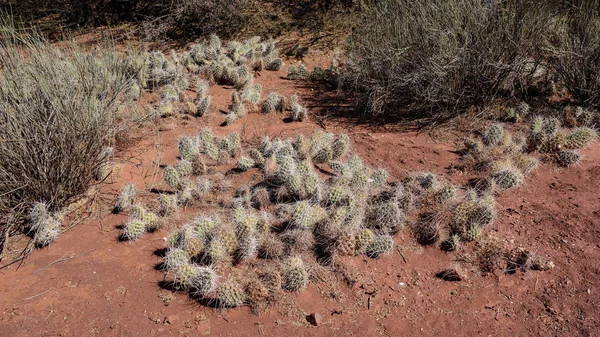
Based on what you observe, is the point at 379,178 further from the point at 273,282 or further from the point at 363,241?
the point at 273,282

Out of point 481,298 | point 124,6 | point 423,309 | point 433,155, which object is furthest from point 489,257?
point 124,6

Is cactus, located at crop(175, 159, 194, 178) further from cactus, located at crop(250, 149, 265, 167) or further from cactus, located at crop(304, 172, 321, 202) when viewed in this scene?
cactus, located at crop(304, 172, 321, 202)

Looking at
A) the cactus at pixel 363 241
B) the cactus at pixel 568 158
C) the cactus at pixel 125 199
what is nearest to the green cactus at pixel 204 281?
the cactus at pixel 363 241

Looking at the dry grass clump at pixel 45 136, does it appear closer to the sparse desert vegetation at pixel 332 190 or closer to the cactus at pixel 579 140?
the sparse desert vegetation at pixel 332 190

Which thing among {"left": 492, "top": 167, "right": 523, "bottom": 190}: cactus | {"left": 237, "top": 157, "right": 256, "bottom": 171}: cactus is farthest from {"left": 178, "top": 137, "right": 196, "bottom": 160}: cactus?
{"left": 492, "top": 167, "right": 523, "bottom": 190}: cactus

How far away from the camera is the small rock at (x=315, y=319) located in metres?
2.95

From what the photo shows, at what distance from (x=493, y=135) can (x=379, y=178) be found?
138cm

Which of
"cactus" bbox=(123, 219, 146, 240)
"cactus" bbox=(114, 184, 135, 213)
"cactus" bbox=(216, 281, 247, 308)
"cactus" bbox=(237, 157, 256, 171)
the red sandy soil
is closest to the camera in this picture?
the red sandy soil

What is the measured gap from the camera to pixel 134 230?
3660mm

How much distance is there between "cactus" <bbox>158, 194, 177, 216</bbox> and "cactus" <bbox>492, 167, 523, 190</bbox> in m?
2.70

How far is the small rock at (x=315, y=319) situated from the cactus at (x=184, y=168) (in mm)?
1995

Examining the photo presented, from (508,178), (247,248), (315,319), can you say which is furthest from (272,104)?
(315,319)

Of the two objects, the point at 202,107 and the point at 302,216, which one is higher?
the point at 302,216

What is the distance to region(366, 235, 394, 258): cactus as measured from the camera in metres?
3.42
